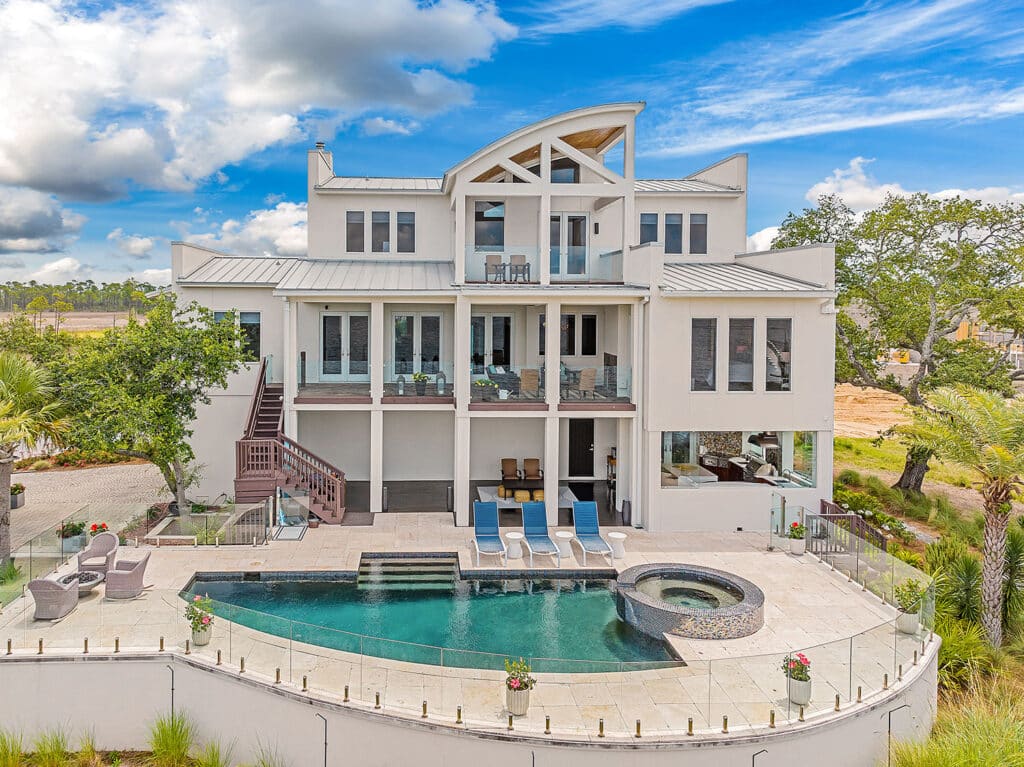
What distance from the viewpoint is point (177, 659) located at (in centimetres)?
1135

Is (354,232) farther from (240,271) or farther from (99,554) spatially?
(99,554)

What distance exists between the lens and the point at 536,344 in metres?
23.9

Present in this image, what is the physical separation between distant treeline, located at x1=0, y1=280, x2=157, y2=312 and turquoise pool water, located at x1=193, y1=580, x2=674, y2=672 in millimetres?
A: 76298

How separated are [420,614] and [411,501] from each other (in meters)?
8.17

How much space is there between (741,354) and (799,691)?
11105mm

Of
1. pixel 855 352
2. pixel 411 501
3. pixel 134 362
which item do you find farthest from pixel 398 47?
pixel 855 352

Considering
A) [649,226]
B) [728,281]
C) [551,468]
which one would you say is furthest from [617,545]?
[649,226]

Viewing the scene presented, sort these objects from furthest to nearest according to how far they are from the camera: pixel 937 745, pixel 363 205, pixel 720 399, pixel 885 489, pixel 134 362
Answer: pixel 885 489, pixel 363 205, pixel 720 399, pixel 134 362, pixel 937 745

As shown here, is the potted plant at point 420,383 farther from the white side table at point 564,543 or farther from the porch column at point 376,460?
the white side table at point 564,543

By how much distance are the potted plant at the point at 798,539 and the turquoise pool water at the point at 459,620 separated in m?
5.45

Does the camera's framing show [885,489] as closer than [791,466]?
No

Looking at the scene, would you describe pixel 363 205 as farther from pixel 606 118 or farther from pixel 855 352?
pixel 855 352

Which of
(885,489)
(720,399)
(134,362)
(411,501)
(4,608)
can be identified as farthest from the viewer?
(885,489)

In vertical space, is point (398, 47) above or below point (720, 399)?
above
